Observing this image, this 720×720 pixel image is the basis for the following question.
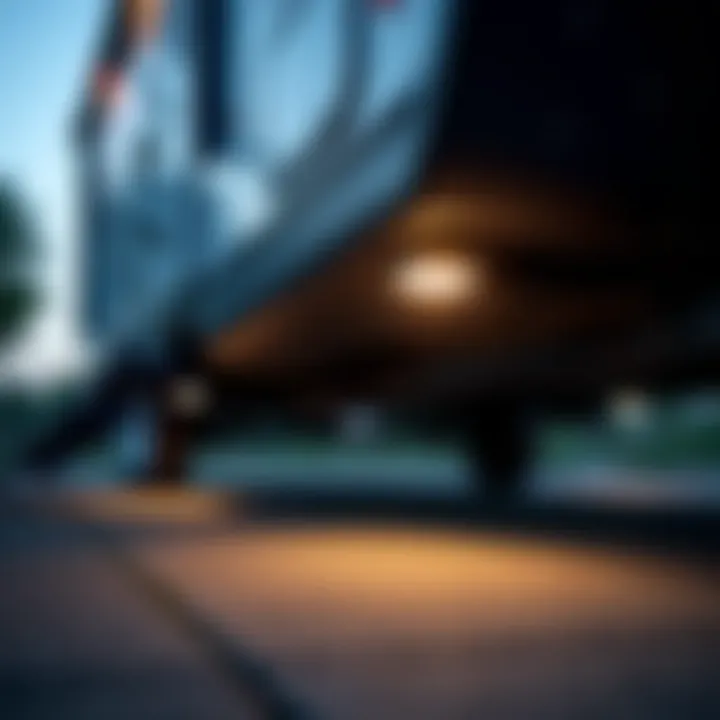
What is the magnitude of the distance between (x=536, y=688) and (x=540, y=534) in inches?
300

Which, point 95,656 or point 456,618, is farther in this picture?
point 456,618

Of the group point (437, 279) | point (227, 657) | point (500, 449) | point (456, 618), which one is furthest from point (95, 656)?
point (500, 449)

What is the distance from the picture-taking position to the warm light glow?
11859mm

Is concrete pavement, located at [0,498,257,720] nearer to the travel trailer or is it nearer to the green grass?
the travel trailer

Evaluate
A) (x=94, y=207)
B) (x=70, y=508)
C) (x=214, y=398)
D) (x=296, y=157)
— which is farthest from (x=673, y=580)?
(x=94, y=207)

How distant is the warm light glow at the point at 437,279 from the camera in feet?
38.9

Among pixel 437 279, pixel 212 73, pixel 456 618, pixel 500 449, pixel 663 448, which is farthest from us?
pixel 663 448

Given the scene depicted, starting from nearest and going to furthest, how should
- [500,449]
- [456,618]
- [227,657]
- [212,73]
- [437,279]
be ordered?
[227,657] → [456,618] → [437,279] → [212,73] → [500,449]

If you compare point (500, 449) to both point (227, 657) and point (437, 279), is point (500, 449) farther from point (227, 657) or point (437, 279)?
point (227, 657)

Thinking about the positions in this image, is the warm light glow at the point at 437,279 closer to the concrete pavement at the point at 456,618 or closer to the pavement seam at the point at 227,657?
the concrete pavement at the point at 456,618

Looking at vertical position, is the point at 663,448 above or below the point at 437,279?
above

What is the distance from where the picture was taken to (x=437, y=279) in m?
12.5

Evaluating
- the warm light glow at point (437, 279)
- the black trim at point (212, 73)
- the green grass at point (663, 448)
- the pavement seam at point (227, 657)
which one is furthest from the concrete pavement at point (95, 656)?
the green grass at point (663, 448)

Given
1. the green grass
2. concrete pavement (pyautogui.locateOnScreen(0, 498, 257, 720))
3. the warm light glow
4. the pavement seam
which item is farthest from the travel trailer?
the green grass
